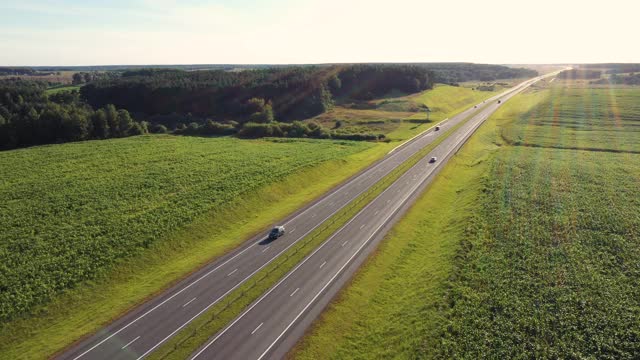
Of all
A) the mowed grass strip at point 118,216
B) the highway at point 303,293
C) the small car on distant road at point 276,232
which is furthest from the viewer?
the small car on distant road at point 276,232

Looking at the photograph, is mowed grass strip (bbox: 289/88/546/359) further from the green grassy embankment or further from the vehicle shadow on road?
the vehicle shadow on road

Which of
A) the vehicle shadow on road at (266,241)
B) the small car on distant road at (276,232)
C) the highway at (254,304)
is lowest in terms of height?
the highway at (254,304)

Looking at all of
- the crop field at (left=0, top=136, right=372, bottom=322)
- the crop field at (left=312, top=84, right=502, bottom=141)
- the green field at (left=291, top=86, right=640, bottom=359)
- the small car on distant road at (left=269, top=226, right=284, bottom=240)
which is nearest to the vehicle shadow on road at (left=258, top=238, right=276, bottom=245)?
the small car on distant road at (left=269, top=226, right=284, bottom=240)

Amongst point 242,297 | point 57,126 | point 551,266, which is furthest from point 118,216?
point 57,126

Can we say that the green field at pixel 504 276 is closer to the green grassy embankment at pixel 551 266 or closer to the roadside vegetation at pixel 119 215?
the green grassy embankment at pixel 551 266

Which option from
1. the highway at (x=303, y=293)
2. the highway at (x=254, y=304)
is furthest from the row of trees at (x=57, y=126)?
the highway at (x=303, y=293)

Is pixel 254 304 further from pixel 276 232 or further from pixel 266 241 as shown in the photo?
pixel 276 232
